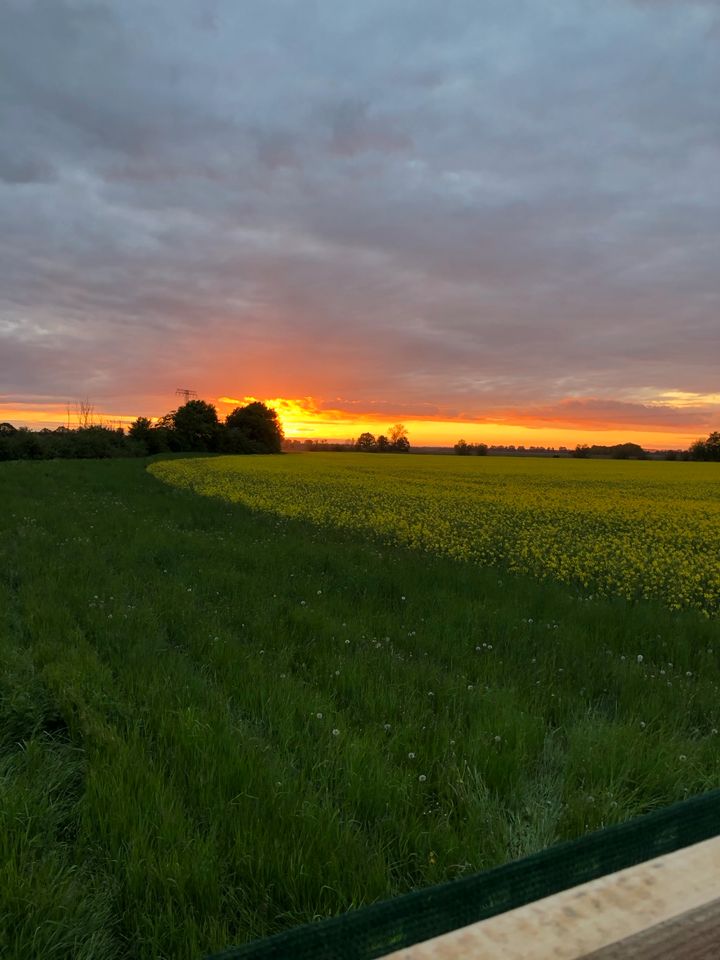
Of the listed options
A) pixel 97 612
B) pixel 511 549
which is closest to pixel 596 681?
pixel 97 612

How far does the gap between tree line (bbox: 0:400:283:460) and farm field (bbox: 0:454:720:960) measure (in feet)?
200

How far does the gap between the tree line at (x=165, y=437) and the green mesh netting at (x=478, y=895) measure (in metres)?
66.9

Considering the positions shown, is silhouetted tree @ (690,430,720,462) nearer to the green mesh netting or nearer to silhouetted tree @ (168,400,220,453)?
silhouetted tree @ (168,400,220,453)

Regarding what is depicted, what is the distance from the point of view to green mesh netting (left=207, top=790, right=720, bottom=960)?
146 centimetres

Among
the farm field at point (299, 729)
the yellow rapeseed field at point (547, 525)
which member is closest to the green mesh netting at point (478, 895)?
the farm field at point (299, 729)

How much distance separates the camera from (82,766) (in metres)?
3.20

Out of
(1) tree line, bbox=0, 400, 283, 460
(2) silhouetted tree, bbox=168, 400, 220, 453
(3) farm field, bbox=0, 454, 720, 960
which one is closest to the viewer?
(3) farm field, bbox=0, 454, 720, 960

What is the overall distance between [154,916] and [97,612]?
13.3 ft

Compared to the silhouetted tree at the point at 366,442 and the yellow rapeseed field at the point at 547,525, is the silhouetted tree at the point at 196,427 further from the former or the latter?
the yellow rapeseed field at the point at 547,525

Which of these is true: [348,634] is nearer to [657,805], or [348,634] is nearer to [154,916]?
[657,805]

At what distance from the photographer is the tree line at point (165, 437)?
62.8m

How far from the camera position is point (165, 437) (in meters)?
79.1

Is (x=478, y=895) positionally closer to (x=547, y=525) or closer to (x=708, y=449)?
(x=547, y=525)

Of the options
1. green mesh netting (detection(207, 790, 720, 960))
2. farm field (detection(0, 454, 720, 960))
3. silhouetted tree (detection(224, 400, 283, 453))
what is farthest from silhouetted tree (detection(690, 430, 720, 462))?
green mesh netting (detection(207, 790, 720, 960))
